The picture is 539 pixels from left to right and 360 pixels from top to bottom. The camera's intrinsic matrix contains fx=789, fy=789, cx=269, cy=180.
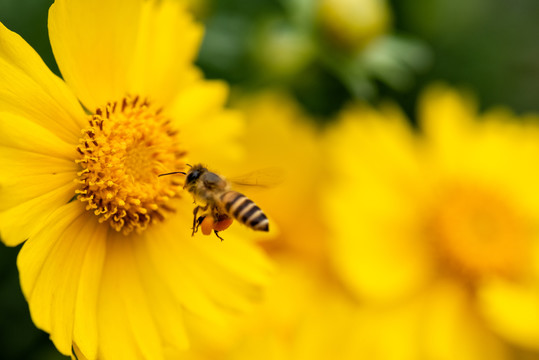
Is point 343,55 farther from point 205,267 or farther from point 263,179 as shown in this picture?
point 205,267

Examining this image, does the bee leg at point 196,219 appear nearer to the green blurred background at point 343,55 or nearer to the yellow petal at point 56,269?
the yellow petal at point 56,269

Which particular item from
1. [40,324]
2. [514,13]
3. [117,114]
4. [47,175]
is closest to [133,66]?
[117,114]

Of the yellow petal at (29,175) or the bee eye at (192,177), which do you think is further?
the bee eye at (192,177)

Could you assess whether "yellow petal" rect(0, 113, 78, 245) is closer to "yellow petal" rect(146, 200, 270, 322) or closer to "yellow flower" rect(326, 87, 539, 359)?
"yellow petal" rect(146, 200, 270, 322)

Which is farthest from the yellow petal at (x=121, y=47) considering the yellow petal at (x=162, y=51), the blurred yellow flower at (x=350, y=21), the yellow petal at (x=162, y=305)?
the blurred yellow flower at (x=350, y=21)

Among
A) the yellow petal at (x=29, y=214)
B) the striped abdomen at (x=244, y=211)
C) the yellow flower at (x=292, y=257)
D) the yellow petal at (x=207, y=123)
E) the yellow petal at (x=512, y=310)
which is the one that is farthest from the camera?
the yellow petal at (x=512, y=310)

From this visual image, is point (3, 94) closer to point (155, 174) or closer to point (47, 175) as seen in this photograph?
point (47, 175)
